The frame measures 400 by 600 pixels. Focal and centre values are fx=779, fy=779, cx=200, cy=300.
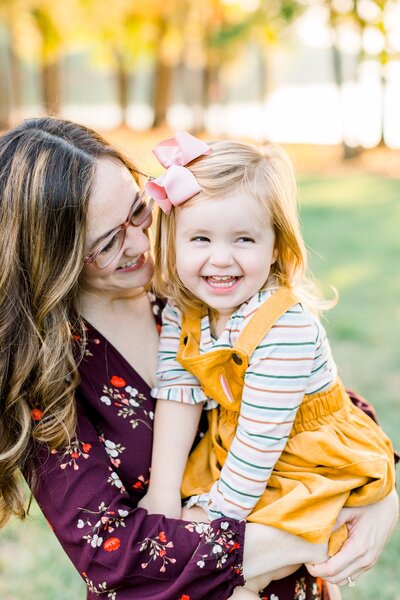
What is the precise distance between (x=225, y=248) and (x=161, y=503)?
0.68 metres

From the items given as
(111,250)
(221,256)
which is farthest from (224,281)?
(111,250)

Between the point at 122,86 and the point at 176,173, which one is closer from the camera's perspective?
the point at 176,173

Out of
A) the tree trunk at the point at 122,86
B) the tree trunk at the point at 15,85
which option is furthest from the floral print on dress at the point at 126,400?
the tree trunk at the point at 122,86

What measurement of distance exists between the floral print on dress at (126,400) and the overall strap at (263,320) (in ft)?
1.14

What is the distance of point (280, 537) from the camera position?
76.4 inches

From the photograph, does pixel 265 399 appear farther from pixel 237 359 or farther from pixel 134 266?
pixel 134 266

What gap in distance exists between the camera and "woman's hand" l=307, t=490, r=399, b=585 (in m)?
1.99

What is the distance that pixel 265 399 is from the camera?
6.26 ft

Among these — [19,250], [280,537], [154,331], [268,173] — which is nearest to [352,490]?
[280,537]

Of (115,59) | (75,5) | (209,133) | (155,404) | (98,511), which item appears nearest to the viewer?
(98,511)

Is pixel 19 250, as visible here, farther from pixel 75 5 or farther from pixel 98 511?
pixel 75 5

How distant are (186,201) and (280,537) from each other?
0.88 m

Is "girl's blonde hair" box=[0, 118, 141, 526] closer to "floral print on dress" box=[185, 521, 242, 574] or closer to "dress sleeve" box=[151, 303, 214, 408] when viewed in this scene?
"dress sleeve" box=[151, 303, 214, 408]

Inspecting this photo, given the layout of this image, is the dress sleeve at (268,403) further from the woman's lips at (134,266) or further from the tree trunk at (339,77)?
the tree trunk at (339,77)
